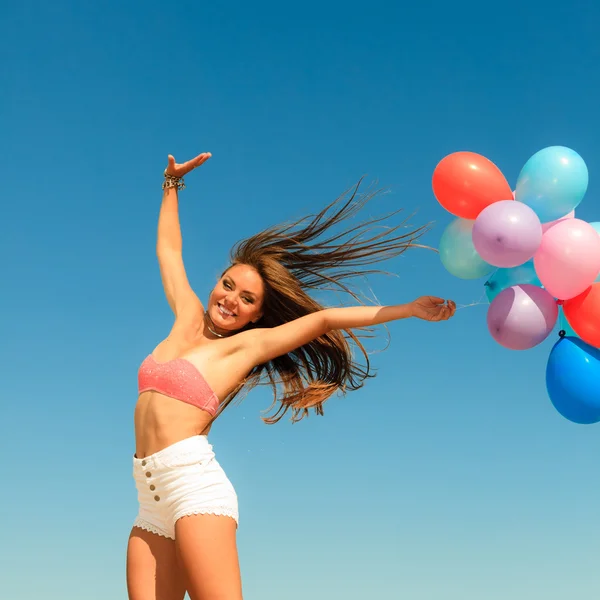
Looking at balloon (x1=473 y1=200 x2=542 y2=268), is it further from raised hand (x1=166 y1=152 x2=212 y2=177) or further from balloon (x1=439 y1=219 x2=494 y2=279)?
raised hand (x1=166 y1=152 x2=212 y2=177)

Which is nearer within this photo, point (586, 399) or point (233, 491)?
point (233, 491)

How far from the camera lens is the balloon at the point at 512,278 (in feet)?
16.6

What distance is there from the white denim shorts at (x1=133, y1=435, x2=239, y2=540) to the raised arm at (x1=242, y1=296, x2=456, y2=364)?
0.67m

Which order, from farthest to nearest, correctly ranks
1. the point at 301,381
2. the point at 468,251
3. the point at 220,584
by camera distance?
the point at 301,381 → the point at 468,251 → the point at 220,584

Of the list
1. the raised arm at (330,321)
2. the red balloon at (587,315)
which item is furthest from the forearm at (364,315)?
the red balloon at (587,315)

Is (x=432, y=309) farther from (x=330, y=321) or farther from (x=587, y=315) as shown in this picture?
(x=587, y=315)

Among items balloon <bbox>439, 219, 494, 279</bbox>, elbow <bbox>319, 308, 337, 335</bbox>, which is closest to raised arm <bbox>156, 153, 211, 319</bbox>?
elbow <bbox>319, 308, 337, 335</bbox>

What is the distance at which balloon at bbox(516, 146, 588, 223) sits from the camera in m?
4.89

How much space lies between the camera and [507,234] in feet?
15.0

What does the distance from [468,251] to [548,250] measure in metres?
0.48

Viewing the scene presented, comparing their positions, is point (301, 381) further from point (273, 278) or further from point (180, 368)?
point (180, 368)

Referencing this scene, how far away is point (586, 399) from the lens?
4703 mm

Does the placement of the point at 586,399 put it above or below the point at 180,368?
below

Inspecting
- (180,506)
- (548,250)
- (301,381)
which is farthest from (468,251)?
(180,506)
